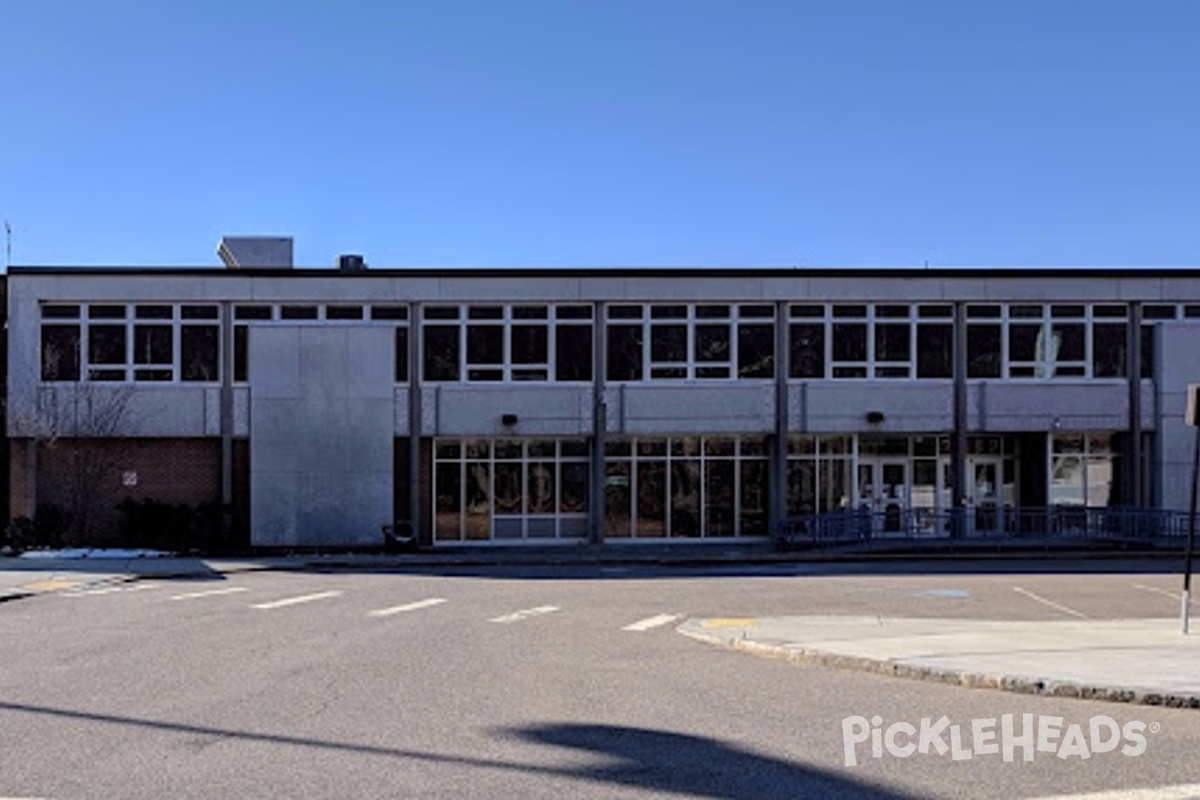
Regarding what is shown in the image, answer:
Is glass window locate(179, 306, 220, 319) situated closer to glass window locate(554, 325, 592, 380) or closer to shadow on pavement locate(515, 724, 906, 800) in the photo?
glass window locate(554, 325, 592, 380)

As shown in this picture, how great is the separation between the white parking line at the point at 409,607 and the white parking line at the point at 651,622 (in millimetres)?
3543

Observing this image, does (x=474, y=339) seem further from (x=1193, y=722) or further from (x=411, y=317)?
(x=1193, y=722)

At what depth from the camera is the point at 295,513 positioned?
3472cm

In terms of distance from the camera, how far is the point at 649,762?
8.24 meters

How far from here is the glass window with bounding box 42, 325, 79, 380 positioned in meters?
34.9

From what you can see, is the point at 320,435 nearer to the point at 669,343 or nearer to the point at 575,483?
the point at 575,483

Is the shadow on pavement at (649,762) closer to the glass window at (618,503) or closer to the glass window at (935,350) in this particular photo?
the glass window at (618,503)

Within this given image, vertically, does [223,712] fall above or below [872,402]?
below

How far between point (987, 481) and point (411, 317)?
1662cm

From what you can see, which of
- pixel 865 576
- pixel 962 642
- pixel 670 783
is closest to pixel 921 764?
pixel 670 783

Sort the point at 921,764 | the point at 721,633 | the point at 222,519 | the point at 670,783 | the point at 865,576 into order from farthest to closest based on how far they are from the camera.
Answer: the point at 222,519, the point at 865,576, the point at 721,633, the point at 921,764, the point at 670,783

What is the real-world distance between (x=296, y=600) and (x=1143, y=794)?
50.8 feet

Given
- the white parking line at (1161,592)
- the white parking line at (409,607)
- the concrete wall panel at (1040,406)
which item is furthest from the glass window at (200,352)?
the white parking line at (1161,592)

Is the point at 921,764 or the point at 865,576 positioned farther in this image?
the point at 865,576
